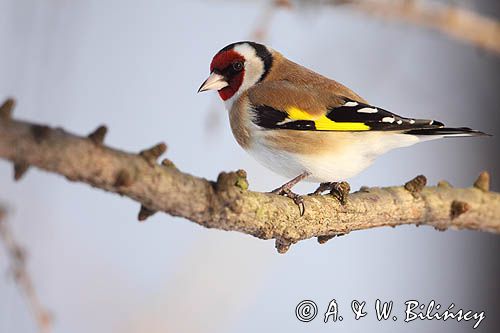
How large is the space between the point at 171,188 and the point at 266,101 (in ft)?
2.85

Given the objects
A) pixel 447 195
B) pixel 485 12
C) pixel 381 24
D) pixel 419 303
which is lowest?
pixel 419 303

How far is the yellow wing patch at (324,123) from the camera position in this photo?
2.13 metres

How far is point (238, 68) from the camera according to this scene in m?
2.29

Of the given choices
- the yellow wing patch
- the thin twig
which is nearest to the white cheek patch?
the yellow wing patch

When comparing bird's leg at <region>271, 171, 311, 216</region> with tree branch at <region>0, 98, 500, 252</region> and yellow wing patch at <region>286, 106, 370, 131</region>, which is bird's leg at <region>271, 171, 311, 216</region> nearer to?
tree branch at <region>0, 98, 500, 252</region>

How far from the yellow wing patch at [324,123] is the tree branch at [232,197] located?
20 centimetres

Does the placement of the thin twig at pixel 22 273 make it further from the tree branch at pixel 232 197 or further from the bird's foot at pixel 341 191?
the bird's foot at pixel 341 191

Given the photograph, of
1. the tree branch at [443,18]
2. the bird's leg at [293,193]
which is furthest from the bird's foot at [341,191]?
the tree branch at [443,18]

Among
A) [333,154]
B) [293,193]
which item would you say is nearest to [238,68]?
[333,154]

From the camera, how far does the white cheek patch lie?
7.49ft

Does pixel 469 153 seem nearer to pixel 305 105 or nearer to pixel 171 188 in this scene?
pixel 305 105

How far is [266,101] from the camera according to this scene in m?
2.26

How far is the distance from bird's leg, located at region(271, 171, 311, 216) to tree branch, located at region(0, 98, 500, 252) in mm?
24

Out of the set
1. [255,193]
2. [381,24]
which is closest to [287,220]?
[255,193]
